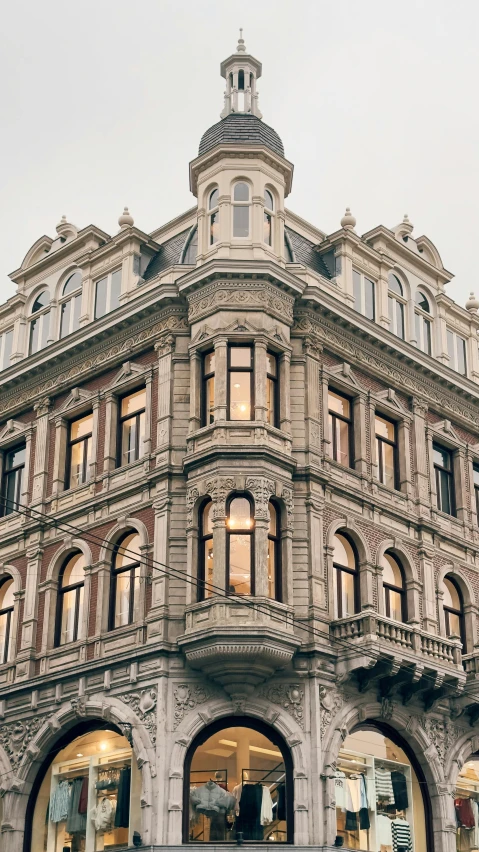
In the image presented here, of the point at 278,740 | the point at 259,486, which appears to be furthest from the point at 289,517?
the point at 278,740

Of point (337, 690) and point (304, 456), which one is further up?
point (304, 456)

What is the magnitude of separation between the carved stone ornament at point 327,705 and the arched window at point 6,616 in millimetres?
12286

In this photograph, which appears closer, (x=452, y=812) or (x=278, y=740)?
(x=278, y=740)

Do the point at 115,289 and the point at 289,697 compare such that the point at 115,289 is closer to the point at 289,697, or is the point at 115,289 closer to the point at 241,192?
the point at 241,192

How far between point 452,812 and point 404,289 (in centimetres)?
1908

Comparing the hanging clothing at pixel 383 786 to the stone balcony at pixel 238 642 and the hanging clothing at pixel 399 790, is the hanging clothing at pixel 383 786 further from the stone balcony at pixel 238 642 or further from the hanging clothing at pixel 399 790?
the stone balcony at pixel 238 642

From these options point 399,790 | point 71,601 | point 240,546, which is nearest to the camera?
point 240,546

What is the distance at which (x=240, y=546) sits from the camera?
3897 centimetres

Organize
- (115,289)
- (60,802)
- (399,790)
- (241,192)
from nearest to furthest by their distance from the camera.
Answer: (60,802)
(399,790)
(241,192)
(115,289)

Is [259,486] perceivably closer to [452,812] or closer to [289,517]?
Answer: [289,517]

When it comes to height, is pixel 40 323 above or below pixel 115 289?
above

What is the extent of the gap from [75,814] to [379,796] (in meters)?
9.29

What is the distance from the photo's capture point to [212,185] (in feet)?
145

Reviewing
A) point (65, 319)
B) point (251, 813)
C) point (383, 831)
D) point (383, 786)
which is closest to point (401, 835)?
point (383, 831)
